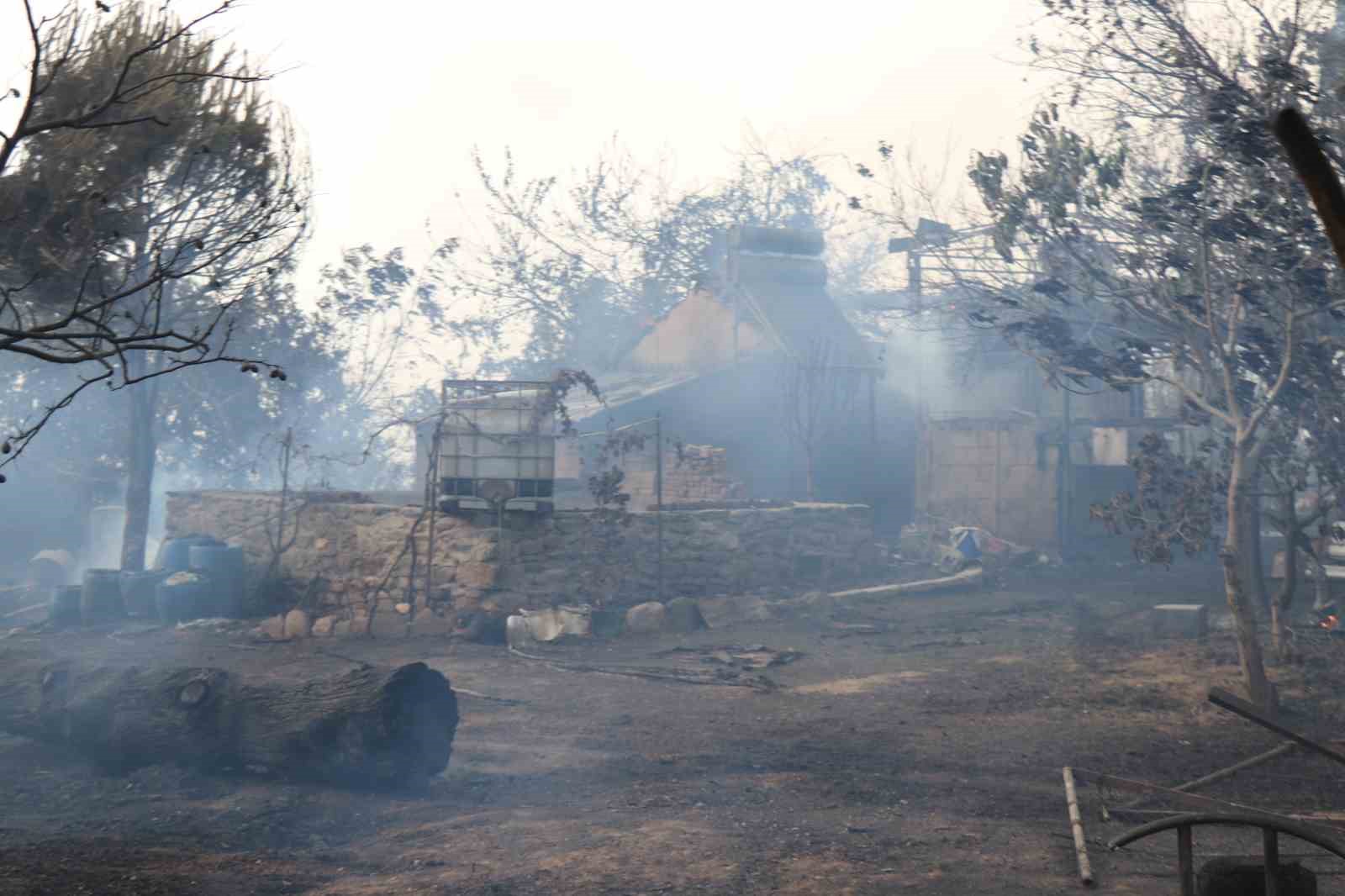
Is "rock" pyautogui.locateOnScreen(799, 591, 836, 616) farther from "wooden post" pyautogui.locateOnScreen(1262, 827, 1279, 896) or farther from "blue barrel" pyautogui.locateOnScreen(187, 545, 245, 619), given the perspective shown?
"wooden post" pyautogui.locateOnScreen(1262, 827, 1279, 896)

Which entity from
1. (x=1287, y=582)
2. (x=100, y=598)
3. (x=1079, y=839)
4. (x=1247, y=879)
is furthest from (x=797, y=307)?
(x=1247, y=879)

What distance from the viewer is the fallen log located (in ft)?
54.1

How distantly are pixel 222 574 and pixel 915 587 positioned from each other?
10.1 m

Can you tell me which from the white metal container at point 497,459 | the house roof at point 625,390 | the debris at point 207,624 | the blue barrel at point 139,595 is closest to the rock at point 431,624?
the white metal container at point 497,459

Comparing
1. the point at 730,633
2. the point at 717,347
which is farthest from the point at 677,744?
the point at 717,347

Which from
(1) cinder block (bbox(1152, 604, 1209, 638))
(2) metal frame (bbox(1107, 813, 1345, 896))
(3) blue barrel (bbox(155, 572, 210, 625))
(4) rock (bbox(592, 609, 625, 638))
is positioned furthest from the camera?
(3) blue barrel (bbox(155, 572, 210, 625))

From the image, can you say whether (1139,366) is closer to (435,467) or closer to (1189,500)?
(1189,500)

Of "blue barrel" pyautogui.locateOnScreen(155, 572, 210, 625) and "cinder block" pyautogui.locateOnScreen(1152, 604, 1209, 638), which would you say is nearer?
"cinder block" pyautogui.locateOnScreen(1152, 604, 1209, 638)

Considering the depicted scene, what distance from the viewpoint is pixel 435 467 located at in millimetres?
14891

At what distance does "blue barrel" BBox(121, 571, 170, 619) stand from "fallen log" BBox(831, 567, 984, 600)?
31.3ft

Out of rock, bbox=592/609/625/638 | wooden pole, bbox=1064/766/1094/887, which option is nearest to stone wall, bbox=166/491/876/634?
rock, bbox=592/609/625/638

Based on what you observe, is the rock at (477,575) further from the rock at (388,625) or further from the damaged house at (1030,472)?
the damaged house at (1030,472)

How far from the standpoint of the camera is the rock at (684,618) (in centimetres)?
1425

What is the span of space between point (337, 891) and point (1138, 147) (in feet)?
39.8
